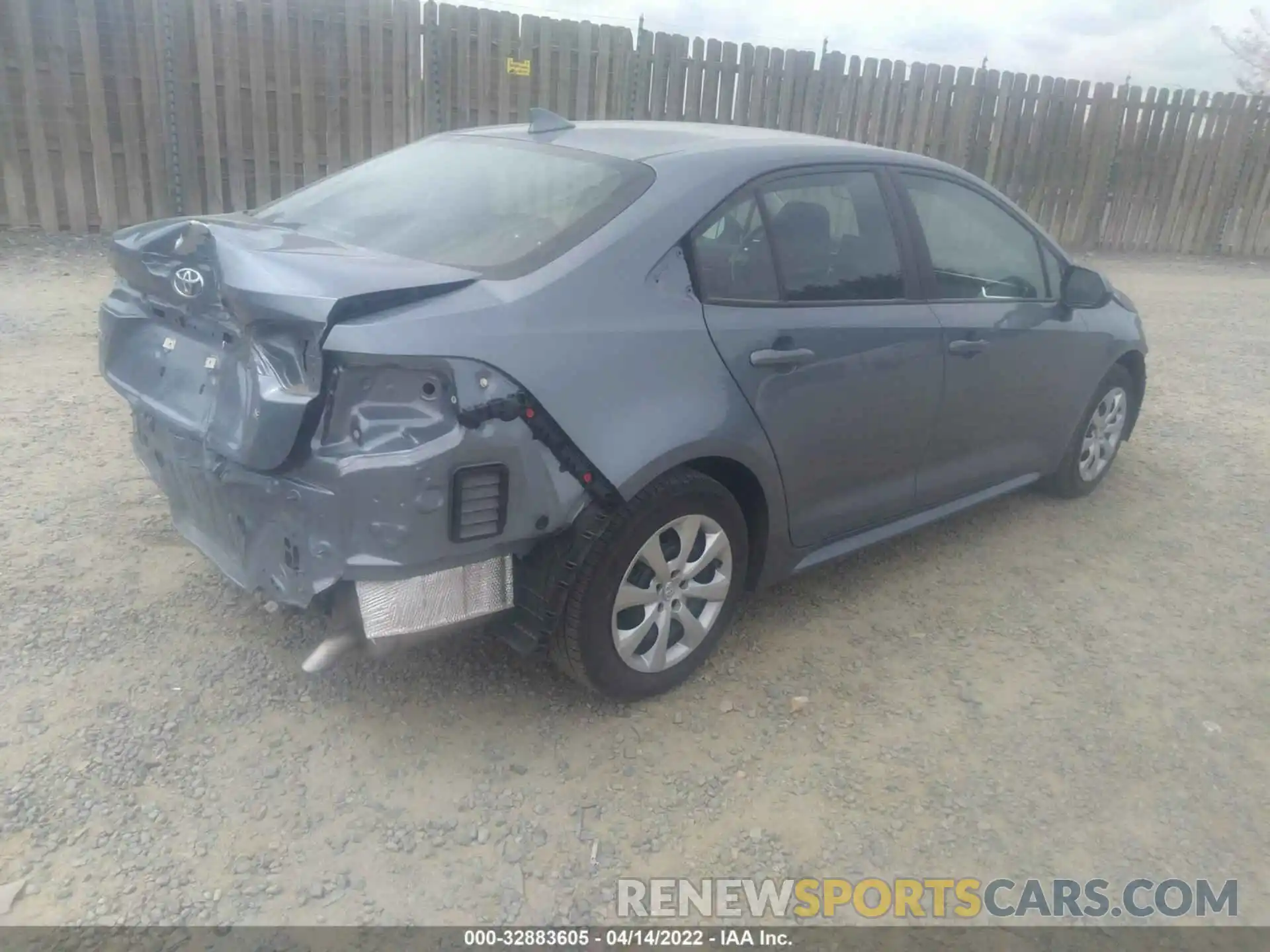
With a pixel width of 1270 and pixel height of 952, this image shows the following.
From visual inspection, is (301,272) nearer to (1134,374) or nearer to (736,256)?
(736,256)

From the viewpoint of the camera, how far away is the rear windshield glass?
292 cm

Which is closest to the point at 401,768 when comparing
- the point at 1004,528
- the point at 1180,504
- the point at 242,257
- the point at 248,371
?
the point at 248,371

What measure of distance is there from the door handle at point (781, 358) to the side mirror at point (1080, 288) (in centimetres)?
187

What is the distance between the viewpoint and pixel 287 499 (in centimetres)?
257

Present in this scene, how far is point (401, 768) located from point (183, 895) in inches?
25.1

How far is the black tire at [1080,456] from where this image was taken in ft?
15.9

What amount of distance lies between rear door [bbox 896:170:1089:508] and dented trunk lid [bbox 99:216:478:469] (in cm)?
202

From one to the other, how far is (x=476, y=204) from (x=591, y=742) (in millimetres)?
1741

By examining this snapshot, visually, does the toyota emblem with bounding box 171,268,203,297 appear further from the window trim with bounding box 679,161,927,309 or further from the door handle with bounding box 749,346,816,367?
the door handle with bounding box 749,346,816,367

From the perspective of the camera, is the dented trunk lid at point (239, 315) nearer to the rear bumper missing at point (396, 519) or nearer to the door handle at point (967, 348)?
the rear bumper missing at point (396, 519)

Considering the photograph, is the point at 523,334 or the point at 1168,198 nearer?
the point at 523,334

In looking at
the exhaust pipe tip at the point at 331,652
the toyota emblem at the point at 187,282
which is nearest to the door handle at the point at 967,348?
the exhaust pipe tip at the point at 331,652

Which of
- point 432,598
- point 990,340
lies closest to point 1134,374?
point 990,340

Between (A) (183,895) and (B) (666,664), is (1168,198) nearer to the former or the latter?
(B) (666,664)
